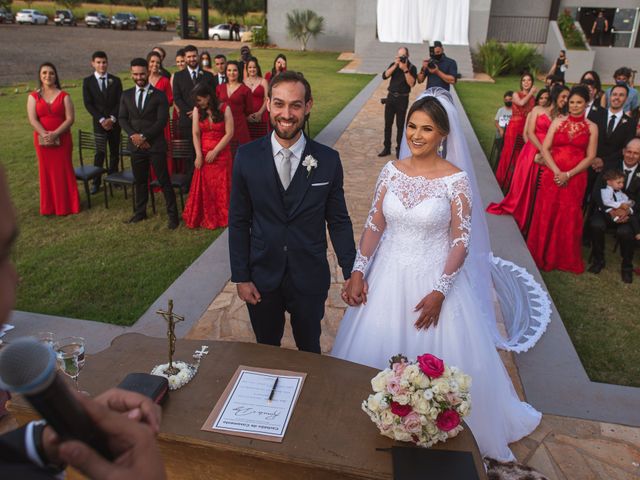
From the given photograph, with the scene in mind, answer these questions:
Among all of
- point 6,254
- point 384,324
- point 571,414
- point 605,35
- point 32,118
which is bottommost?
point 571,414

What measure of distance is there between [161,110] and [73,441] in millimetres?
7353

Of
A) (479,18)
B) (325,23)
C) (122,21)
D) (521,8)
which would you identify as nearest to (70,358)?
(479,18)

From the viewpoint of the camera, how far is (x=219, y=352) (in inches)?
128

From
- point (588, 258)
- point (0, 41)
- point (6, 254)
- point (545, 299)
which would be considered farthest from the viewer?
point (0, 41)

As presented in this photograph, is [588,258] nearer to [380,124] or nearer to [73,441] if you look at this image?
[73,441]

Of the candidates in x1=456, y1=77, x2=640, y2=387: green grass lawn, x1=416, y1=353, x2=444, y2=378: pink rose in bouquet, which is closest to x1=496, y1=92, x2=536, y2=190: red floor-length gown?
x1=456, y1=77, x2=640, y2=387: green grass lawn

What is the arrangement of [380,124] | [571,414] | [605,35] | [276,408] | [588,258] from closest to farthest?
[276,408]
[571,414]
[588,258]
[380,124]
[605,35]

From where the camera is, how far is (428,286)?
3.94 metres

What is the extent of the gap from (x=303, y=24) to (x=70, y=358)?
36765mm

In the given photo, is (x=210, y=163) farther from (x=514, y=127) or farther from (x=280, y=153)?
(x=514, y=127)

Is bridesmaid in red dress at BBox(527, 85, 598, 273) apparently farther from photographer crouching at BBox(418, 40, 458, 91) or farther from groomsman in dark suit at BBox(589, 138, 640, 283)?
photographer crouching at BBox(418, 40, 458, 91)

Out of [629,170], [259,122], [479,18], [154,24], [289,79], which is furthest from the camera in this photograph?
[154,24]

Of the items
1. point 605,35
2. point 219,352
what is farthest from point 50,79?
point 605,35

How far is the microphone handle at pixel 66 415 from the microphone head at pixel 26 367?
0.02 meters
